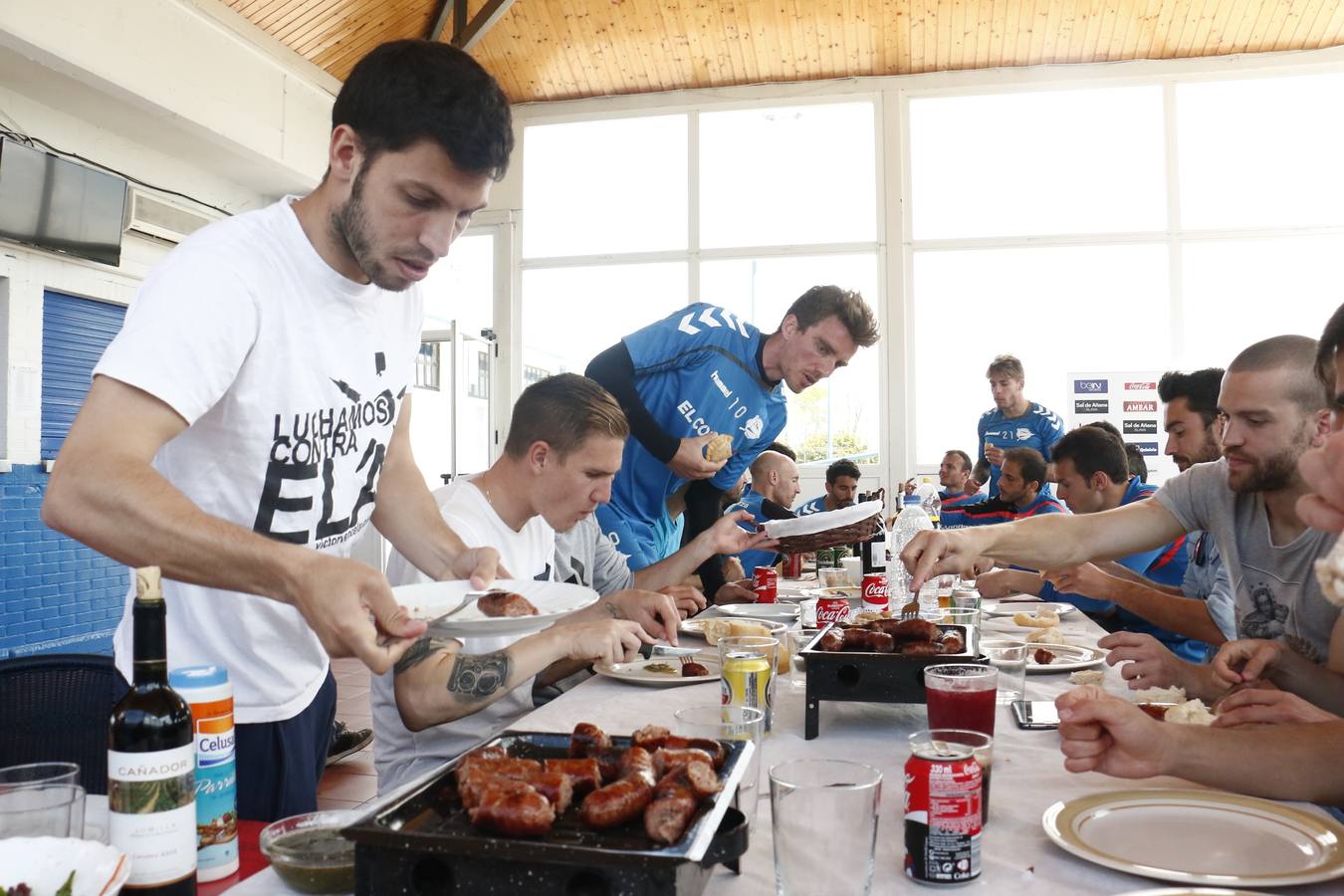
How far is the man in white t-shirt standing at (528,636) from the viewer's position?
72.7 inches

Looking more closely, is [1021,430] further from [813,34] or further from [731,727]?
[731,727]

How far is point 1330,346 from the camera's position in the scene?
174 centimetres

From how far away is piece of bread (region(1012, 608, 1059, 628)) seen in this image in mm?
2803

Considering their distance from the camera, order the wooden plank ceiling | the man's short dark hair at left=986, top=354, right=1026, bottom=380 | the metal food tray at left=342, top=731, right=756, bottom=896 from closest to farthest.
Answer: the metal food tray at left=342, top=731, right=756, bottom=896 < the man's short dark hair at left=986, top=354, right=1026, bottom=380 < the wooden plank ceiling

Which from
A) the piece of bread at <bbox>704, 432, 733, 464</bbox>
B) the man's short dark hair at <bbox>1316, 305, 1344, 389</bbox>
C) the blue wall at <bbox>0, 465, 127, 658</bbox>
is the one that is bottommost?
the blue wall at <bbox>0, 465, 127, 658</bbox>

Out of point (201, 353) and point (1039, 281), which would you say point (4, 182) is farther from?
point (1039, 281)

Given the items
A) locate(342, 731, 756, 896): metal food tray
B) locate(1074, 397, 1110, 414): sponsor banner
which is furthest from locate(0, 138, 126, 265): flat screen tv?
locate(1074, 397, 1110, 414): sponsor banner

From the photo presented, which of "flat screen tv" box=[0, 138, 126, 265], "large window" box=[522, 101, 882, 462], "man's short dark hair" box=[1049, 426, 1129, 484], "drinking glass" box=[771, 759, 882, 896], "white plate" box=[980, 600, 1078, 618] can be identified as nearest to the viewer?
"drinking glass" box=[771, 759, 882, 896]

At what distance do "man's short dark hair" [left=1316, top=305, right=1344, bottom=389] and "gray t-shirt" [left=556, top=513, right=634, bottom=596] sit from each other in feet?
6.02

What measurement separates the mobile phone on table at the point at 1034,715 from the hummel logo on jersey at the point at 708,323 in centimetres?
207

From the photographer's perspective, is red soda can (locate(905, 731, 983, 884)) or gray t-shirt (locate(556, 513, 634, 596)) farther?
gray t-shirt (locate(556, 513, 634, 596))

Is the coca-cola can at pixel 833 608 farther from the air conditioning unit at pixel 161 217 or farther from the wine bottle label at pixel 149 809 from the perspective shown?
the air conditioning unit at pixel 161 217

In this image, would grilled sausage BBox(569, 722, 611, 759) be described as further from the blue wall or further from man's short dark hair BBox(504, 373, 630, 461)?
the blue wall

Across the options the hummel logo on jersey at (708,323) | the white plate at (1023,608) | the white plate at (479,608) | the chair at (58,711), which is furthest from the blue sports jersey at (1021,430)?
the chair at (58,711)
